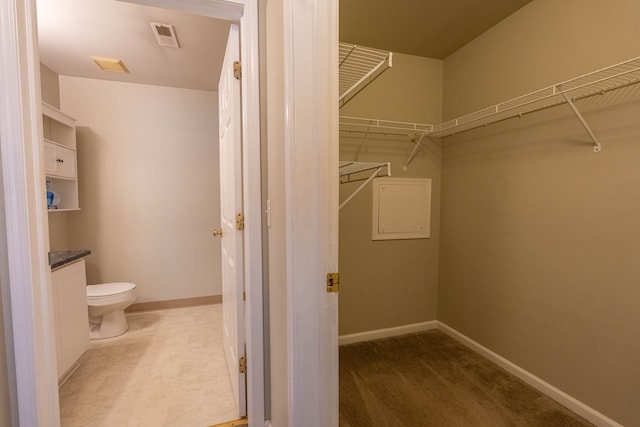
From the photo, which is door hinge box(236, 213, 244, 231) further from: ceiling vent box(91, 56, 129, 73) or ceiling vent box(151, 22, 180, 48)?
ceiling vent box(91, 56, 129, 73)

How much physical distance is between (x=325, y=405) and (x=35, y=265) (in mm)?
1162

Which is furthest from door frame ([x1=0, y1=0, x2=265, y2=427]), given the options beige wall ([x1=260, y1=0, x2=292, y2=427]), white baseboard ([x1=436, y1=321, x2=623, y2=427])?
white baseboard ([x1=436, y1=321, x2=623, y2=427])

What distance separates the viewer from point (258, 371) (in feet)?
4.58

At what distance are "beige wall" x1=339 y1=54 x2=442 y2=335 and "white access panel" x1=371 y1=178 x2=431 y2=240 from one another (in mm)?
58

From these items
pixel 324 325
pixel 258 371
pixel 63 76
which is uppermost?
pixel 63 76

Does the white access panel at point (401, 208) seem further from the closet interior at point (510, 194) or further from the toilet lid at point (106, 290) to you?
the toilet lid at point (106, 290)

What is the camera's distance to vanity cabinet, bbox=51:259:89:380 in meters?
1.78

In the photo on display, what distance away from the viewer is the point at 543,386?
1.79 m

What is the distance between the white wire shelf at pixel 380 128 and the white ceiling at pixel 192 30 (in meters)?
0.59

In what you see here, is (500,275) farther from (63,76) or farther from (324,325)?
(63,76)

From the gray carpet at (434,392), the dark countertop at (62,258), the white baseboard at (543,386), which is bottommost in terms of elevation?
the gray carpet at (434,392)

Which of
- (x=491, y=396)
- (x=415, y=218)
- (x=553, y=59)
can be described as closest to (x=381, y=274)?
(x=415, y=218)

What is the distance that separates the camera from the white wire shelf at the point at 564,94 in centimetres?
138

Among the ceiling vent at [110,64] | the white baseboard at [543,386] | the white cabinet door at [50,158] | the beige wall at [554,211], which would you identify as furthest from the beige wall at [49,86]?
the white baseboard at [543,386]
